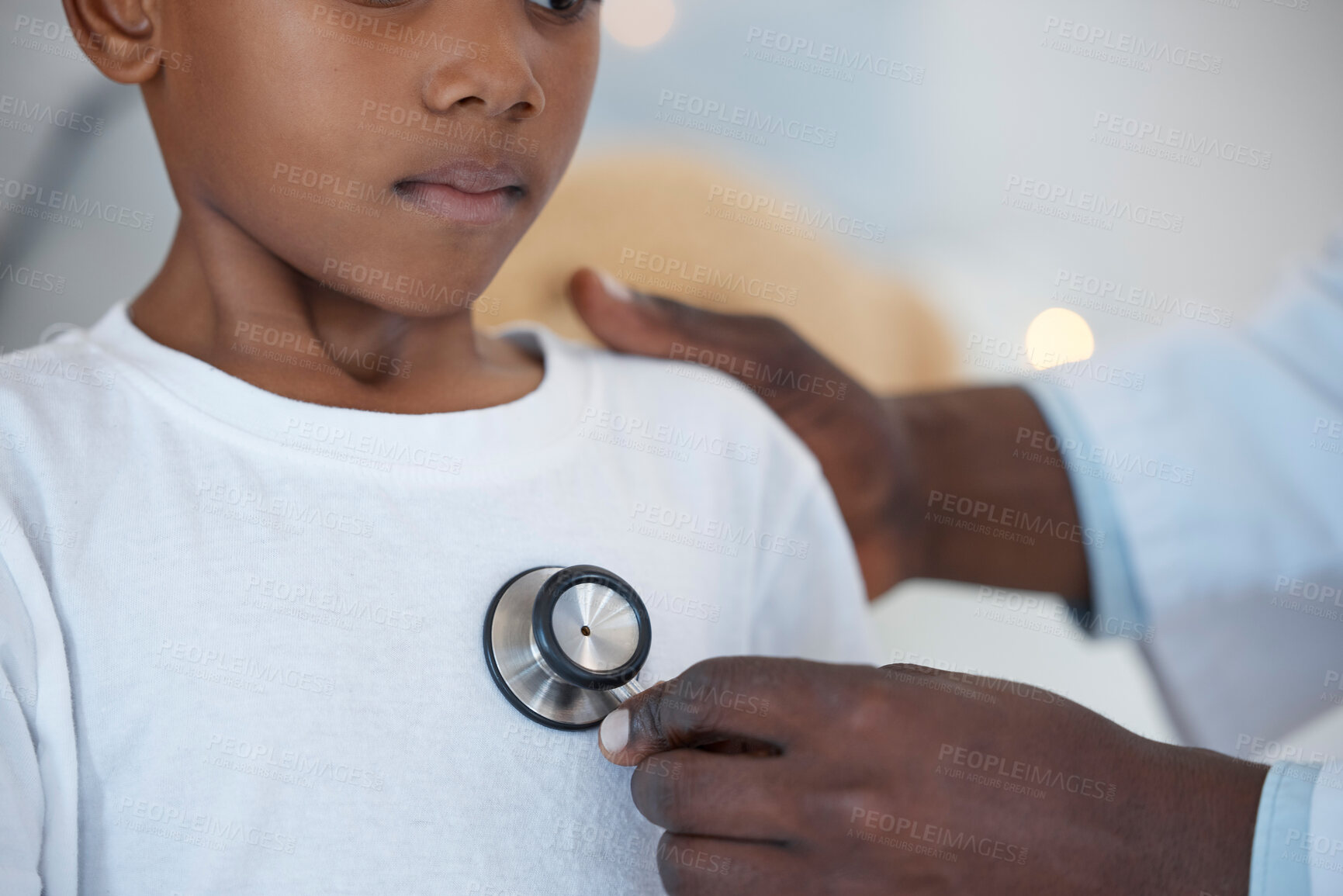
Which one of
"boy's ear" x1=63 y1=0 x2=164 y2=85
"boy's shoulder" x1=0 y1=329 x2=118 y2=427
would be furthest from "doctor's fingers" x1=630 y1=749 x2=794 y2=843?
"boy's ear" x1=63 y1=0 x2=164 y2=85

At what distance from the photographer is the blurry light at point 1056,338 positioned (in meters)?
1.38

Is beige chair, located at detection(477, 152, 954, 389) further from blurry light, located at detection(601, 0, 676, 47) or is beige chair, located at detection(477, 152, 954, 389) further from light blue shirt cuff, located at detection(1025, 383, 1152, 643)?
light blue shirt cuff, located at detection(1025, 383, 1152, 643)

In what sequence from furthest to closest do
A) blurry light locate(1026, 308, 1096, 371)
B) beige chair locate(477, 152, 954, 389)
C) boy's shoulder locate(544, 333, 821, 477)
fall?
1. blurry light locate(1026, 308, 1096, 371)
2. beige chair locate(477, 152, 954, 389)
3. boy's shoulder locate(544, 333, 821, 477)

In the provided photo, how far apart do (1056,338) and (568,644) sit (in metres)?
1.01

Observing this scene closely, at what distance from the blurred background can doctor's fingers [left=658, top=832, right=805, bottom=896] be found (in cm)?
63

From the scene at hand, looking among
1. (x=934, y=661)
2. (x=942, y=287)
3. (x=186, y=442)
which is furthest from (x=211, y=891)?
(x=942, y=287)

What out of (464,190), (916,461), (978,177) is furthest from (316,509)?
(978,177)

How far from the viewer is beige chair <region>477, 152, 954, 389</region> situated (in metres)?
1.06

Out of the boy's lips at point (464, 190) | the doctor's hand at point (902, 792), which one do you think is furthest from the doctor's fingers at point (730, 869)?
the boy's lips at point (464, 190)

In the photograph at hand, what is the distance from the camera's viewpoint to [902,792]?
60 centimetres

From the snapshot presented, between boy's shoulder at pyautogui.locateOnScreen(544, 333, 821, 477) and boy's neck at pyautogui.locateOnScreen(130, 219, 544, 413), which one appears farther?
boy's shoulder at pyautogui.locateOnScreen(544, 333, 821, 477)

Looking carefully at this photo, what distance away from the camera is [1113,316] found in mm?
1363

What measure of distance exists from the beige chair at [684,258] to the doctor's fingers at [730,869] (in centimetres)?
59

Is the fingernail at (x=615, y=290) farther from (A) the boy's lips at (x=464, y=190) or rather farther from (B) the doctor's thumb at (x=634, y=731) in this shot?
(B) the doctor's thumb at (x=634, y=731)
